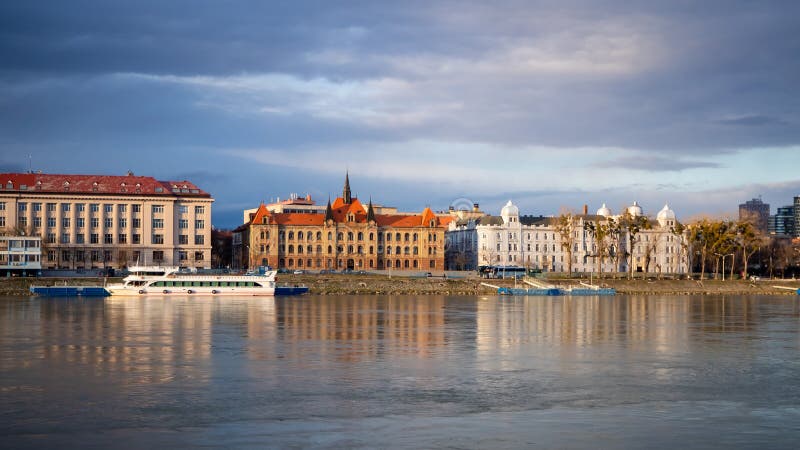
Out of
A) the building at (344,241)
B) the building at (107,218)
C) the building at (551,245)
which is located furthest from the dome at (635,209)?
the building at (107,218)

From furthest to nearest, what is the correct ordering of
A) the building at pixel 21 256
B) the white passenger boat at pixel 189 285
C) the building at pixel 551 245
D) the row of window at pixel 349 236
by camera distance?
1. the building at pixel 551 245
2. the row of window at pixel 349 236
3. the building at pixel 21 256
4. the white passenger boat at pixel 189 285

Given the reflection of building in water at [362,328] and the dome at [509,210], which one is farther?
the dome at [509,210]

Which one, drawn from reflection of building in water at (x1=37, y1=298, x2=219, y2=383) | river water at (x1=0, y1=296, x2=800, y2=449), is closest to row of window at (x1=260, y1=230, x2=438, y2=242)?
reflection of building in water at (x1=37, y1=298, x2=219, y2=383)

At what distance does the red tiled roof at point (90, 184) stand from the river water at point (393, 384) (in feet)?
275

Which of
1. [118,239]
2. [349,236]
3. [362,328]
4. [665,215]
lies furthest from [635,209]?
[362,328]

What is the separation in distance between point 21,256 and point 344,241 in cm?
6029

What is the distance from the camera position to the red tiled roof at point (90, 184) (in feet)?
468

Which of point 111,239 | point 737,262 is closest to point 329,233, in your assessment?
point 111,239

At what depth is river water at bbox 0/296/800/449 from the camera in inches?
1034

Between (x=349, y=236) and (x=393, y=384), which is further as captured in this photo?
(x=349, y=236)

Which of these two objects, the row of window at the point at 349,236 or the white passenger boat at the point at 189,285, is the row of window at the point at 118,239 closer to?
the row of window at the point at 349,236

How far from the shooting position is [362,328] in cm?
5928

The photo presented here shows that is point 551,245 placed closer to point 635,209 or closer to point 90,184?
point 635,209

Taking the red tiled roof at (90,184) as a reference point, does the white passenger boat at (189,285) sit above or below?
below
